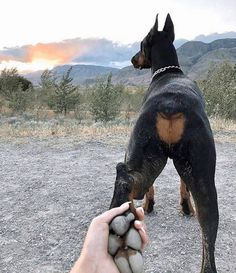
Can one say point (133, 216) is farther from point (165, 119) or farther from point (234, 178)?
point (234, 178)

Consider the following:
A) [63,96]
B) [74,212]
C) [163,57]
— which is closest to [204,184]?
[163,57]

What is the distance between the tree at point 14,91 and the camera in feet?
83.3

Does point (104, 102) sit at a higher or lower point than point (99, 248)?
lower

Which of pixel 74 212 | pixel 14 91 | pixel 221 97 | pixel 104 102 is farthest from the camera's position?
pixel 14 91

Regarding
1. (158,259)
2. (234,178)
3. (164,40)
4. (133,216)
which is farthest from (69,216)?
(133,216)

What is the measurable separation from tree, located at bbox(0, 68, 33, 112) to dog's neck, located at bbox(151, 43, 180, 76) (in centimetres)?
2138

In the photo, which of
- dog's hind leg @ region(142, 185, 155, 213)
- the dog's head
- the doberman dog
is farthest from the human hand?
dog's hind leg @ region(142, 185, 155, 213)

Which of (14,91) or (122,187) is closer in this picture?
(122,187)

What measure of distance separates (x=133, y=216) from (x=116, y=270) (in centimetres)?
24

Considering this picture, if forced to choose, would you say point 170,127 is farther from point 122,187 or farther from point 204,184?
point 122,187

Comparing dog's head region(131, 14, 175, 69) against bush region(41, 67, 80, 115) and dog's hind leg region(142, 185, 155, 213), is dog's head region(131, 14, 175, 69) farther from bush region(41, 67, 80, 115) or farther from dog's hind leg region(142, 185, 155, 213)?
bush region(41, 67, 80, 115)

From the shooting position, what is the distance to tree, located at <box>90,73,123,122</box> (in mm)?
20047

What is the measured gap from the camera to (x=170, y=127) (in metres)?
3.21

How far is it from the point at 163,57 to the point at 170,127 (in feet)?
5.33
